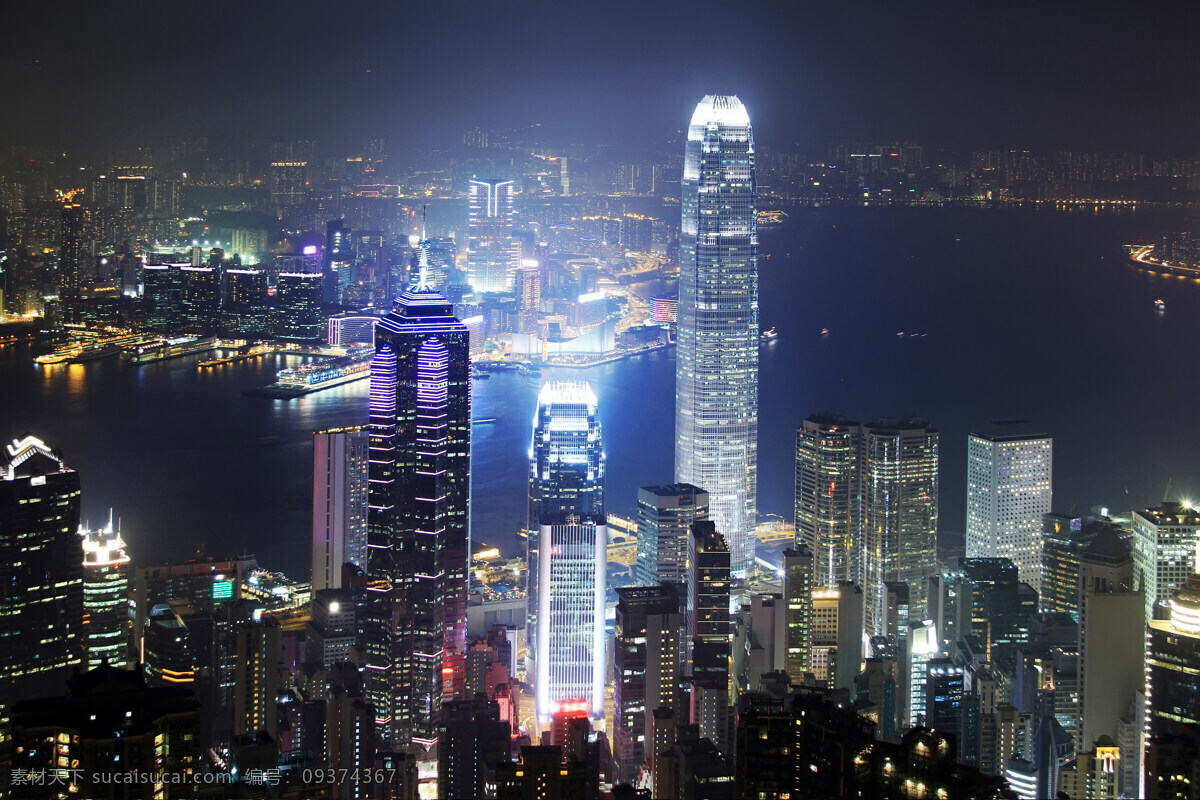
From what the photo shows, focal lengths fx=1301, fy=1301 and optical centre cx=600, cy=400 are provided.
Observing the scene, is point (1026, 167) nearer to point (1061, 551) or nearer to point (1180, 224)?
point (1180, 224)

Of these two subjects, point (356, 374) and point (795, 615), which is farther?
point (356, 374)

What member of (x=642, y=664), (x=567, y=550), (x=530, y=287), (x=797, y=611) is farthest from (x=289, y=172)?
(x=797, y=611)

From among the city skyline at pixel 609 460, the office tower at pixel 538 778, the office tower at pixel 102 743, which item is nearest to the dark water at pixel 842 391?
the city skyline at pixel 609 460

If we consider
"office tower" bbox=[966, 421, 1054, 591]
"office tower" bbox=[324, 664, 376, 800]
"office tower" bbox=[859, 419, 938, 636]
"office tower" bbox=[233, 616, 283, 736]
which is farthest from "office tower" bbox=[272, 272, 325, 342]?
"office tower" bbox=[966, 421, 1054, 591]

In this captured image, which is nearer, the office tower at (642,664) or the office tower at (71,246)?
the office tower at (71,246)

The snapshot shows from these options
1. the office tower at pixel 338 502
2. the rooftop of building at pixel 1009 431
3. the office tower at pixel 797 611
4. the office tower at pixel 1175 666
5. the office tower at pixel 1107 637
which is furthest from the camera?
the rooftop of building at pixel 1009 431

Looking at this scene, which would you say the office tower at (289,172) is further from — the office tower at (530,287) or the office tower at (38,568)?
the office tower at (38,568)

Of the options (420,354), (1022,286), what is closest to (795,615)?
(420,354)
